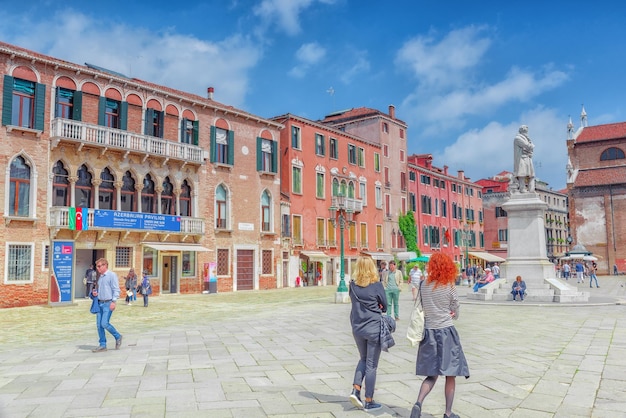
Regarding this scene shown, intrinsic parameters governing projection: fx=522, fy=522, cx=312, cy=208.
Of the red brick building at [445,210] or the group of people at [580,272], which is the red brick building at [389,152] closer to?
the red brick building at [445,210]

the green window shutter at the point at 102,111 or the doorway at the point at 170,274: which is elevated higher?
the green window shutter at the point at 102,111

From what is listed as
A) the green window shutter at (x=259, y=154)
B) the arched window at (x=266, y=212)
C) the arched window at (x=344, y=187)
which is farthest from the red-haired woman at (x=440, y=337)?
the arched window at (x=344, y=187)

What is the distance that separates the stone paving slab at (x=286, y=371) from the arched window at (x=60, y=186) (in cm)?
1082

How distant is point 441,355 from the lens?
15.5 feet

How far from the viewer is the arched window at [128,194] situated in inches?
1000

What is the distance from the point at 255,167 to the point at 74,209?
1209cm

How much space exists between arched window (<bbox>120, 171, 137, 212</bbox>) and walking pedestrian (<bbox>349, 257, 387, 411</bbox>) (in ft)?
72.1

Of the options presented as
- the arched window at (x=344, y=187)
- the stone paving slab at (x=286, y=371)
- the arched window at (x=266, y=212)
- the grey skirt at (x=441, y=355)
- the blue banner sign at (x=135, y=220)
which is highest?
the arched window at (x=344, y=187)

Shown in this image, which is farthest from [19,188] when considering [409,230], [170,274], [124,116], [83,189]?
[409,230]

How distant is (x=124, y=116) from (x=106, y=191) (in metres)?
3.74

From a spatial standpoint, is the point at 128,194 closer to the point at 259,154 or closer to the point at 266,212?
the point at 259,154

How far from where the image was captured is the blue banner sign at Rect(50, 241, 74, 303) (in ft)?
64.4

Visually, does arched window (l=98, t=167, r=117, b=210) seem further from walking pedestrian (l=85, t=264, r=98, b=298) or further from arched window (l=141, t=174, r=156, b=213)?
walking pedestrian (l=85, t=264, r=98, b=298)

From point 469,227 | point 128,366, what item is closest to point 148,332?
point 128,366
